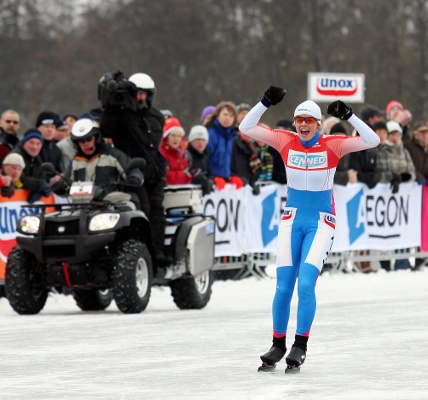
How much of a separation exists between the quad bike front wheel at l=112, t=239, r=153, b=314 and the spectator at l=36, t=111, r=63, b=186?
285cm

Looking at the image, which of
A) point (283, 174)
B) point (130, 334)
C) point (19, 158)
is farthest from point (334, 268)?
point (130, 334)

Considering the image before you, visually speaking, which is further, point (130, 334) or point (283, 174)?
point (283, 174)

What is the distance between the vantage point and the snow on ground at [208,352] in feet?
28.6

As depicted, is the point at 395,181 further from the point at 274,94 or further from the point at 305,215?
the point at 305,215

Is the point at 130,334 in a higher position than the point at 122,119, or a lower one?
lower

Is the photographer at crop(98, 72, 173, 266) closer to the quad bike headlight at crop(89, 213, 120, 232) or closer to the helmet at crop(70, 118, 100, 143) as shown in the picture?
the helmet at crop(70, 118, 100, 143)

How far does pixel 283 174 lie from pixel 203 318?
6.62m

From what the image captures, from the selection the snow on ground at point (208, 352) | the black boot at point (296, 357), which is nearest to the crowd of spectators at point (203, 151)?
the snow on ground at point (208, 352)

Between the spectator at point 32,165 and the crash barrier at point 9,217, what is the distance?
103 mm

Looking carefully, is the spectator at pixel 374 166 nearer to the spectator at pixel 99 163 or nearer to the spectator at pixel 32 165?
the spectator at pixel 32 165

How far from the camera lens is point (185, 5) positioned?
5816 centimetres

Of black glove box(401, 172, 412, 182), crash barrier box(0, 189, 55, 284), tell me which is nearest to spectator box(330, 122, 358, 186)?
black glove box(401, 172, 412, 182)

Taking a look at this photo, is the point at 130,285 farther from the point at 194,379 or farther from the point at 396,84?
the point at 396,84

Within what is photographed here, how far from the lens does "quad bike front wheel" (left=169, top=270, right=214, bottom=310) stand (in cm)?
1538
